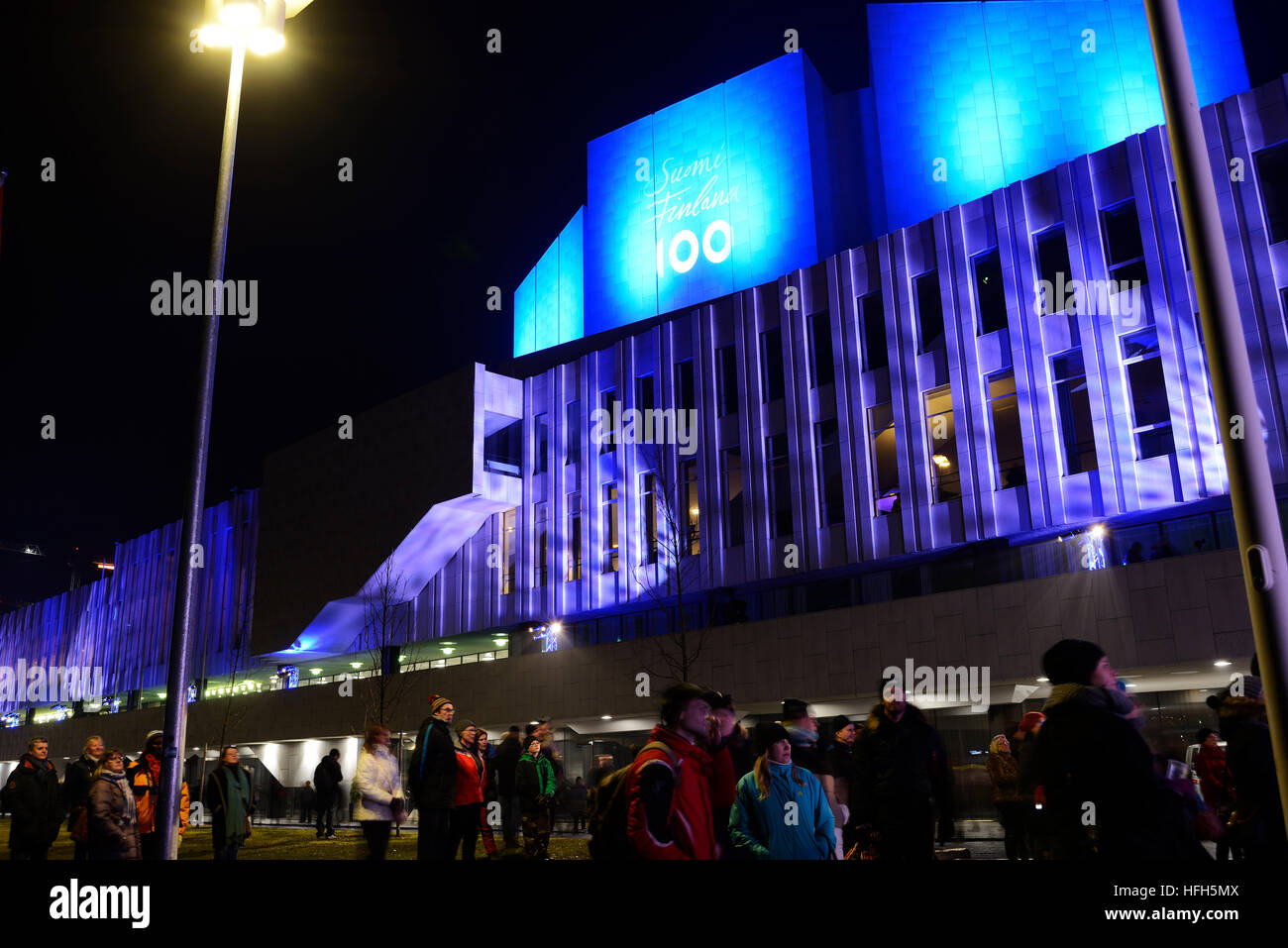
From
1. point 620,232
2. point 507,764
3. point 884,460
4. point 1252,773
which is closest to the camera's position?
point 1252,773

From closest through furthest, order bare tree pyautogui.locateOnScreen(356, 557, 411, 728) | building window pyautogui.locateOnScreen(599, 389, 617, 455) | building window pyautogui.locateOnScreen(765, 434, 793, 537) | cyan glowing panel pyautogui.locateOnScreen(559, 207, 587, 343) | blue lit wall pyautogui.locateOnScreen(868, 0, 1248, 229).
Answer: building window pyautogui.locateOnScreen(765, 434, 793, 537)
blue lit wall pyautogui.locateOnScreen(868, 0, 1248, 229)
building window pyautogui.locateOnScreen(599, 389, 617, 455)
bare tree pyautogui.locateOnScreen(356, 557, 411, 728)
cyan glowing panel pyautogui.locateOnScreen(559, 207, 587, 343)

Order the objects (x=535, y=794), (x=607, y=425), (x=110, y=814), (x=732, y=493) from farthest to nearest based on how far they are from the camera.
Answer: (x=607, y=425)
(x=732, y=493)
(x=535, y=794)
(x=110, y=814)

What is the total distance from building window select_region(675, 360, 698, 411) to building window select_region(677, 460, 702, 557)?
7.37 feet

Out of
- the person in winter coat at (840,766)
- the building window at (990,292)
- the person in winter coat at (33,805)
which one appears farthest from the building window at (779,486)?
the person in winter coat at (33,805)

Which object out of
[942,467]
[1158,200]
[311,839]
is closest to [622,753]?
[311,839]

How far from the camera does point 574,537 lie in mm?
35719

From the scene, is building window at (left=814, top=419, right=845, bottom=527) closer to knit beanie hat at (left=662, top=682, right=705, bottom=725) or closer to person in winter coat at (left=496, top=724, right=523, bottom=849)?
person in winter coat at (left=496, top=724, right=523, bottom=849)

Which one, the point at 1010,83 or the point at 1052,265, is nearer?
the point at 1052,265

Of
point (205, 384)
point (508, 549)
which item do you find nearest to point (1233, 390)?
point (205, 384)

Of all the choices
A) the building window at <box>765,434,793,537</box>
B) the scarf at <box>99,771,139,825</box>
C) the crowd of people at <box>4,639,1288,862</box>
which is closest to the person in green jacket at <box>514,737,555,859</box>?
the crowd of people at <box>4,639,1288,862</box>

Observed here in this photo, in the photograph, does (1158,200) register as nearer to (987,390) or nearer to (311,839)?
(987,390)

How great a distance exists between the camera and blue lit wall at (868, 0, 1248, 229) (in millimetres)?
33656

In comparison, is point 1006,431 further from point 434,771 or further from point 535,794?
point 434,771

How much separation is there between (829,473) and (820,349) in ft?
13.0
